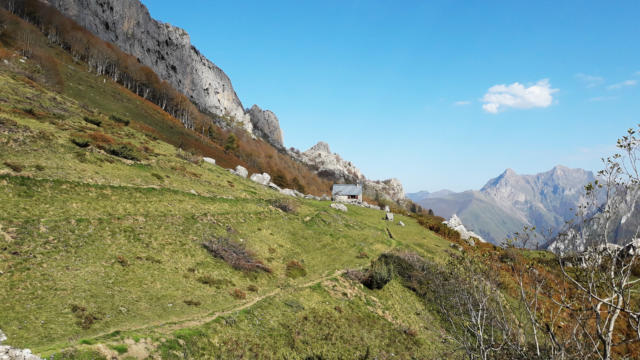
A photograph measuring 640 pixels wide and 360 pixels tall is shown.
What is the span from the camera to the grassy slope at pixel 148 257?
53.1 feet

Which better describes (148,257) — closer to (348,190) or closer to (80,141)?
(80,141)

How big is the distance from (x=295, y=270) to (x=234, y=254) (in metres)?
5.96

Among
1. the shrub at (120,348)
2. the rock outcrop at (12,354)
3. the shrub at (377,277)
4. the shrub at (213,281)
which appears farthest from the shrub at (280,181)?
the rock outcrop at (12,354)

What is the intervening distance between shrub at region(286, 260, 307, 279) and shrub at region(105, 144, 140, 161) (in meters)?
24.3

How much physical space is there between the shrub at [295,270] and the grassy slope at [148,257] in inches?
26.3

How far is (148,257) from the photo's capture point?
22625 millimetres

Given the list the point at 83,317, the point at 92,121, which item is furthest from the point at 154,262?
the point at 92,121

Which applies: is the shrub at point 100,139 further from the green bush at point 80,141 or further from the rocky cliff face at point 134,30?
the rocky cliff face at point 134,30

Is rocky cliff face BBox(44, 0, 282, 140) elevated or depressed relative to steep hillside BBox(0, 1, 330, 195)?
elevated

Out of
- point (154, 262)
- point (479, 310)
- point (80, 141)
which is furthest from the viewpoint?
point (80, 141)

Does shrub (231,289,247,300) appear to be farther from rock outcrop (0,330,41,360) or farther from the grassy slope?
rock outcrop (0,330,41,360)

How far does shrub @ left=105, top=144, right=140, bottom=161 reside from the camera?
37.2 m

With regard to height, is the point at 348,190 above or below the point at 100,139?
above

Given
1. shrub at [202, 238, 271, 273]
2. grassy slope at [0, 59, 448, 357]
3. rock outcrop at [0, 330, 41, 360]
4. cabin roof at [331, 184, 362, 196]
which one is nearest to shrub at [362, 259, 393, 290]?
grassy slope at [0, 59, 448, 357]
